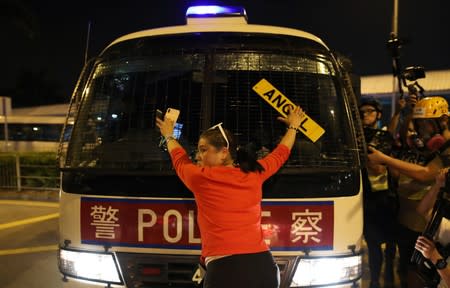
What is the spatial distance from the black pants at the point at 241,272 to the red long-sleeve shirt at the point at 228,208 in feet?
0.13

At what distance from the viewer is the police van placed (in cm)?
263

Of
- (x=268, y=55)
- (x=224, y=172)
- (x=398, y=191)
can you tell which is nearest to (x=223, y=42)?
(x=268, y=55)

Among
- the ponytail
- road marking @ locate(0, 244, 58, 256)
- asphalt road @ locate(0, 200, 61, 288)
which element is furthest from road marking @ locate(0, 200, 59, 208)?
the ponytail

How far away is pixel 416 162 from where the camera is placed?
3516mm

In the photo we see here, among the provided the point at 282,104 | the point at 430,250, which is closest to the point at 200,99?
the point at 282,104

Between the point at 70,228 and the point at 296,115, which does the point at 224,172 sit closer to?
the point at 296,115

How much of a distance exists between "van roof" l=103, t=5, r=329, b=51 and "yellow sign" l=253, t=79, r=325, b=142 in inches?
16.7

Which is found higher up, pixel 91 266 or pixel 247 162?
pixel 247 162

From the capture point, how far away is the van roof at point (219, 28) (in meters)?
3.05

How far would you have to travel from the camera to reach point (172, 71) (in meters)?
2.99

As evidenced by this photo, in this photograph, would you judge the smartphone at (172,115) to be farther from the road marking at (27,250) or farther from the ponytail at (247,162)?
the road marking at (27,250)

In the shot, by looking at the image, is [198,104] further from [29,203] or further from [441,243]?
[29,203]

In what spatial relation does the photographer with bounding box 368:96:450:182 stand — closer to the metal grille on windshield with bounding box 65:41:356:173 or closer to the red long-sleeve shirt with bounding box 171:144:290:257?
the metal grille on windshield with bounding box 65:41:356:173

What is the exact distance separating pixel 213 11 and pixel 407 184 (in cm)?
206
